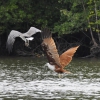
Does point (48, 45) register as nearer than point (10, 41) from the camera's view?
Yes

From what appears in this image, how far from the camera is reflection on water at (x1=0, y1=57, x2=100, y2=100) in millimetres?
17500

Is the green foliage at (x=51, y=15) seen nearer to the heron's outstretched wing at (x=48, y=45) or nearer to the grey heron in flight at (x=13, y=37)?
the grey heron in flight at (x=13, y=37)

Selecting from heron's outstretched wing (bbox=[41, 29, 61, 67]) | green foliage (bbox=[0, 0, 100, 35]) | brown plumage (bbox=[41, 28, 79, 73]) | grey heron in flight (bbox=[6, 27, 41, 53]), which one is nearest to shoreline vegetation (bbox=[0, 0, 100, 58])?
green foliage (bbox=[0, 0, 100, 35])

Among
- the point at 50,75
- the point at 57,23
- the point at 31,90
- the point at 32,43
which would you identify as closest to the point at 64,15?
the point at 57,23

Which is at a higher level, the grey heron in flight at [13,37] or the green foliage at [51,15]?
the grey heron in flight at [13,37]

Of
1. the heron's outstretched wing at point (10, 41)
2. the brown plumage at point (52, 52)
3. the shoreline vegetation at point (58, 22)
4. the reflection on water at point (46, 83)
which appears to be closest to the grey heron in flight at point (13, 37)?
the heron's outstretched wing at point (10, 41)

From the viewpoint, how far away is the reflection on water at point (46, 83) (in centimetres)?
1750

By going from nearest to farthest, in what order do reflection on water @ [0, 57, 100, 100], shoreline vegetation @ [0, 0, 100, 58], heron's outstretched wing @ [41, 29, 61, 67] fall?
heron's outstretched wing @ [41, 29, 61, 67]
reflection on water @ [0, 57, 100, 100]
shoreline vegetation @ [0, 0, 100, 58]

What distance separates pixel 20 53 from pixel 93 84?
1645 cm

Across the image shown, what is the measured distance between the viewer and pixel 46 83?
20547 mm

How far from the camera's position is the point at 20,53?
3612 centimetres

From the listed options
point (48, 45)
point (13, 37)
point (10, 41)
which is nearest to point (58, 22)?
point (13, 37)

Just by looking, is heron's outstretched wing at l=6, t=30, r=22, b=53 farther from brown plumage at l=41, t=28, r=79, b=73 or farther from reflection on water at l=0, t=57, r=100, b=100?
reflection on water at l=0, t=57, r=100, b=100

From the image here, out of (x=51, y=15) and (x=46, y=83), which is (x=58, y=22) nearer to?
(x=51, y=15)
